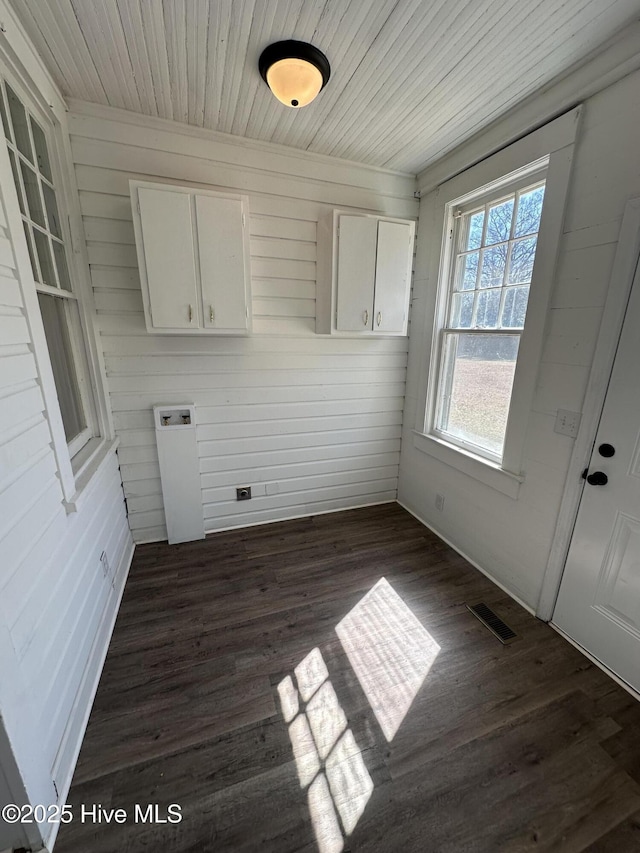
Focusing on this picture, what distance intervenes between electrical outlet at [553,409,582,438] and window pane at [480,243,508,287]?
3.08 feet

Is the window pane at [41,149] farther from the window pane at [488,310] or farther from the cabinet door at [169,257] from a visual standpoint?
the window pane at [488,310]

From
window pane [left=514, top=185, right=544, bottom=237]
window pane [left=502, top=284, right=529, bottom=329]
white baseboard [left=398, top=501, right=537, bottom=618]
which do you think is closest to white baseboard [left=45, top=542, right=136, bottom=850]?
white baseboard [left=398, top=501, right=537, bottom=618]

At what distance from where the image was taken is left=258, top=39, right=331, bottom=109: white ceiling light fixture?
4.87 feet

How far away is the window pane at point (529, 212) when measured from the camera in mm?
1920

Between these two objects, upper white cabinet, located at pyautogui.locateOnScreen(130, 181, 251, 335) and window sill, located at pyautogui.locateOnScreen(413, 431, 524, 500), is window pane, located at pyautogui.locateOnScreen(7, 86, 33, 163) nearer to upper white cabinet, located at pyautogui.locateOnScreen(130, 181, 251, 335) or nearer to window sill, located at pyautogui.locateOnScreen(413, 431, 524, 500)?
upper white cabinet, located at pyautogui.locateOnScreen(130, 181, 251, 335)

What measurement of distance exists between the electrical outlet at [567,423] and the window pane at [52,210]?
114 inches

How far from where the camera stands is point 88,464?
185 centimetres

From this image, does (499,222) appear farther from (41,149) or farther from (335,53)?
(41,149)

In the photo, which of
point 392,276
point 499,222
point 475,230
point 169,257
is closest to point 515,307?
point 499,222

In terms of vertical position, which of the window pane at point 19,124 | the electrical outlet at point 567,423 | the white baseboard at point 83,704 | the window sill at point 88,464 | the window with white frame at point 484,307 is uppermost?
the window pane at point 19,124

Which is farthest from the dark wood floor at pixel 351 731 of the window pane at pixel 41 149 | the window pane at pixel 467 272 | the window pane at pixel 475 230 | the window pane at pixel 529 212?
the window pane at pixel 41 149

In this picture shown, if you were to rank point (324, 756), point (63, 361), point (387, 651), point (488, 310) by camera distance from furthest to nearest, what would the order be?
point (488, 310)
point (63, 361)
point (387, 651)
point (324, 756)

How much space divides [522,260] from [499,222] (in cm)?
37

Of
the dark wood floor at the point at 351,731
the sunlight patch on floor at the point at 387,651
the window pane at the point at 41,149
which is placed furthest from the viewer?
the window pane at the point at 41,149
